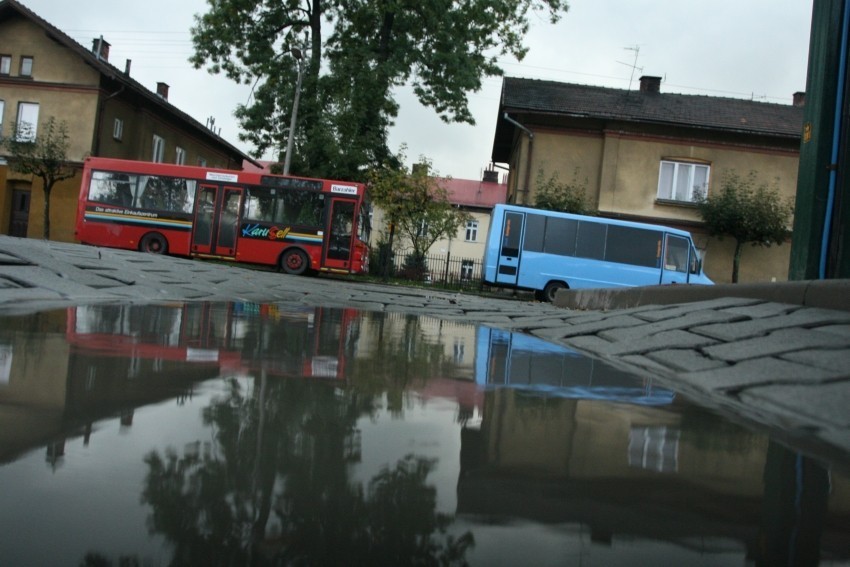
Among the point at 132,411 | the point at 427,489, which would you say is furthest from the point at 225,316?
the point at 427,489

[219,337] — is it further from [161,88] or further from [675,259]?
[161,88]

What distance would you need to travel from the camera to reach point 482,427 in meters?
2.45

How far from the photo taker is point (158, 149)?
113 ft

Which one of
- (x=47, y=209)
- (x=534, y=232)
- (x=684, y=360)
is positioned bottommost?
(x=684, y=360)

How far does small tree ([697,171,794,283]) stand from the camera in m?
24.3

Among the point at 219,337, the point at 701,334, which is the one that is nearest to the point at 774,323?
the point at 701,334

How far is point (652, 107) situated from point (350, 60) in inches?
461

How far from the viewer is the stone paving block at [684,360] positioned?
4.01m

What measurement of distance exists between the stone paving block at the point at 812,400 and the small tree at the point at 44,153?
1132 inches

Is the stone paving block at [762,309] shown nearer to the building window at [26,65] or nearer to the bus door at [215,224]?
the bus door at [215,224]

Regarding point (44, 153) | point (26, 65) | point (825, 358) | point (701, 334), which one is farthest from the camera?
point (26, 65)

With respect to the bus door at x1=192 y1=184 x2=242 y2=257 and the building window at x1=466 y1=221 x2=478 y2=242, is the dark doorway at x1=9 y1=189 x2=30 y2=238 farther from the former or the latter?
the building window at x1=466 y1=221 x2=478 y2=242

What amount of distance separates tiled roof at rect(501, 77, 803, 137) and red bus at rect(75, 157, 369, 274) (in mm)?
8570

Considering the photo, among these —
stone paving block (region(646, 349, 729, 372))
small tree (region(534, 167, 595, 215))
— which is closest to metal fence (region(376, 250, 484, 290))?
small tree (region(534, 167, 595, 215))
